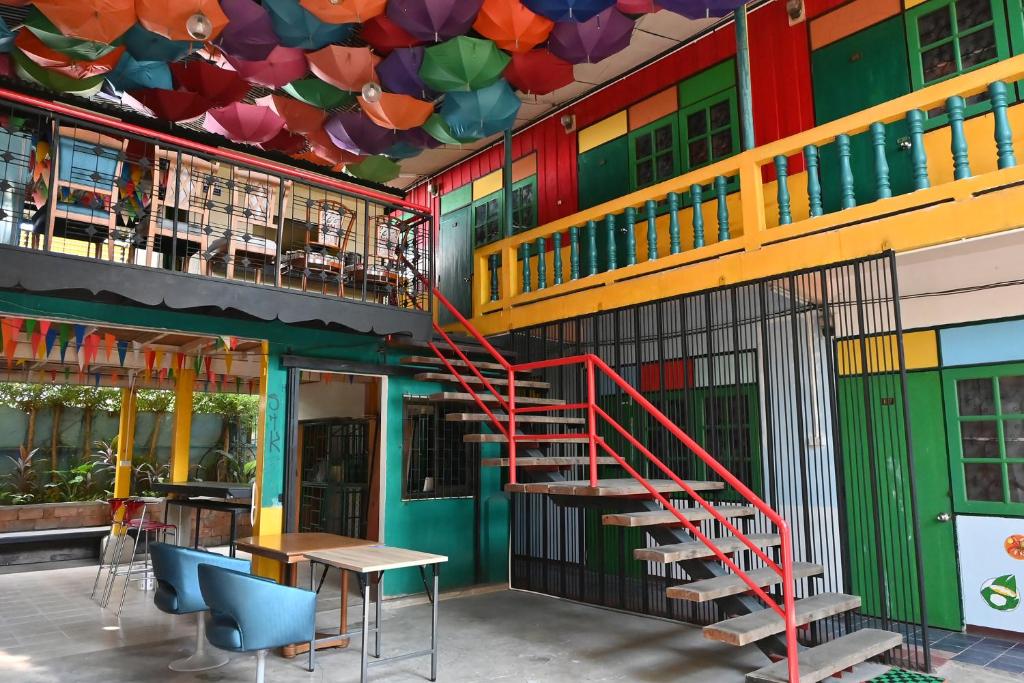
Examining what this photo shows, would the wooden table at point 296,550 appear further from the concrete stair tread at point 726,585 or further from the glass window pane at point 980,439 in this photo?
the glass window pane at point 980,439

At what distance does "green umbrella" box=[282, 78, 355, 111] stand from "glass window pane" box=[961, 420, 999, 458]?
6856 mm

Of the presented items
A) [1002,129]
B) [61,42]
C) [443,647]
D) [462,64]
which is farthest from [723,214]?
[61,42]

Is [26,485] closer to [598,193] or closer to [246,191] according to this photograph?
[246,191]

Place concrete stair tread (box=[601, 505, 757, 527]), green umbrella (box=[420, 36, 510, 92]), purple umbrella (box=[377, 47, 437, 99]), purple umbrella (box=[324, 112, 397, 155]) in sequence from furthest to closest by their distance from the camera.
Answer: purple umbrella (box=[324, 112, 397, 155]) → purple umbrella (box=[377, 47, 437, 99]) → green umbrella (box=[420, 36, 510, 92]) → concrete stair tread (box=[601, 505, 757, 527])

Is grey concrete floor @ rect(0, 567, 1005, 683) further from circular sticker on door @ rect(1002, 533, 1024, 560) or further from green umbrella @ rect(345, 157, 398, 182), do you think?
green umbrella @ rect(345, 157, 398, 182)

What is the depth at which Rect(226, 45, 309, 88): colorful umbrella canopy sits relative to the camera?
6.22 metres

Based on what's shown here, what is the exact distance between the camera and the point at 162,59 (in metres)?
6.16

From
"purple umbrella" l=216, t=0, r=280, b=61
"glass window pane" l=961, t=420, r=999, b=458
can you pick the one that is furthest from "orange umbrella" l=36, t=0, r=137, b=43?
"glass window pane" l=961, t=420, r=999, b=458

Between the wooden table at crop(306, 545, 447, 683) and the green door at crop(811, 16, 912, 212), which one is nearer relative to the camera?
the wooden table at crop(306, 545, 447, 683)

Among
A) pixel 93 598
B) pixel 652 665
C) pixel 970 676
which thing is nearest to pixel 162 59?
pixel 93 598

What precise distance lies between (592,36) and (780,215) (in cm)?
231

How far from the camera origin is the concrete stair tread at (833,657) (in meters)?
4.01

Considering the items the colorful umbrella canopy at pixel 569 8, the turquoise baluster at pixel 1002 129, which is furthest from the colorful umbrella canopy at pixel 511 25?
the turquoise baluster at pixel 1002 129

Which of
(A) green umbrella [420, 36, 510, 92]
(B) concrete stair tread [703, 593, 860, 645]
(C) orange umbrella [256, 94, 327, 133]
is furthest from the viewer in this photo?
(C) orange umbrella [256, 94, 327, 133]
